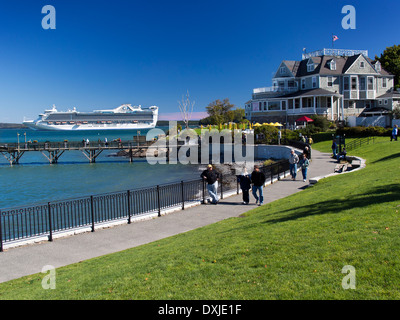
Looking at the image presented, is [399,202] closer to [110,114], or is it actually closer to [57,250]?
[57,250]

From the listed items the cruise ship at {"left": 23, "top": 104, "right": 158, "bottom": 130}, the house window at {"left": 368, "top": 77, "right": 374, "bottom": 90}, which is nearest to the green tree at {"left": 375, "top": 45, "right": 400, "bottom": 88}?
the house window at {"left": 368, "top": 77, "right": 374, "bottom": 90}

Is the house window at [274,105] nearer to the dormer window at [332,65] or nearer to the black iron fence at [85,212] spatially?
the dormer window at [332,65]

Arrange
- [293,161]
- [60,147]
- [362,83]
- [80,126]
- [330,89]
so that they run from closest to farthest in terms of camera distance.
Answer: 1. [293,161]
2. [60,147]
3. [330,89]
4. [362,83]
5. [80,126]

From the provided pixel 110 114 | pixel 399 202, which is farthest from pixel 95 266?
pixel 110 114

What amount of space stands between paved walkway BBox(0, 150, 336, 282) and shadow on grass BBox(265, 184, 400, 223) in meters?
3.42

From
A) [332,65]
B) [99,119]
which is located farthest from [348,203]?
[99,119]

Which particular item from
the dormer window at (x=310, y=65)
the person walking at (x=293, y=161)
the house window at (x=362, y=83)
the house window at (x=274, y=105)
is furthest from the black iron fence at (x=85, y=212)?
the house window at (x=362, y=83)

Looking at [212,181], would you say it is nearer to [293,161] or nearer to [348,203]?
[348,203]

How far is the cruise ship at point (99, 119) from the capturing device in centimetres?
18062

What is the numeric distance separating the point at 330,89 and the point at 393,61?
19.9 metres

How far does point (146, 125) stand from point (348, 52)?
145 m

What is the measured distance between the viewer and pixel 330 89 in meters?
55.8

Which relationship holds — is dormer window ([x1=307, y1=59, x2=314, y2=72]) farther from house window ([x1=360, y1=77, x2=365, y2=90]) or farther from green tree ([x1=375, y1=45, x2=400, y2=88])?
green tree ([x1=375, y1=45, x2=400, y2=88])

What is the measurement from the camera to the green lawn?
5.34 m
